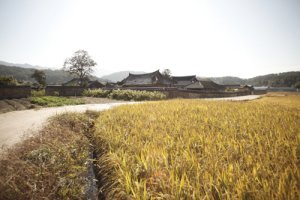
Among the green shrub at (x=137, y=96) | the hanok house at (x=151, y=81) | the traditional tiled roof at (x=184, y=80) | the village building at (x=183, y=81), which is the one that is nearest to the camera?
the green shrub at (x=137, y=96)

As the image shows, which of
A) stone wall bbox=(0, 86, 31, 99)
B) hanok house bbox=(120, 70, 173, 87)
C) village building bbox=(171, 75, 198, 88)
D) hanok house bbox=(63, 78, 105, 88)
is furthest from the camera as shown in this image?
village building bbox=(171, 75, 198, 88)

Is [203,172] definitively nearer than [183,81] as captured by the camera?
Answer: Yes

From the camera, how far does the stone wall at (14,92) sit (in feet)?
47.5

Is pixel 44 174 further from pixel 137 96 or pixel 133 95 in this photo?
pixel 133 95

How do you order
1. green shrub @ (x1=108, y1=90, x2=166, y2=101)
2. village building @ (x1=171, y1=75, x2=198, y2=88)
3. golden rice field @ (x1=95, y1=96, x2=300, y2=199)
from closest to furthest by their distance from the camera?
golden rice field @ (x1=95, y1=96, x2=300, y2=199) < green shrub @ (x1=108, y1=90, x2=166, y2=101) < village building @ (x1=171, y1=75, x2=198, y2=88)

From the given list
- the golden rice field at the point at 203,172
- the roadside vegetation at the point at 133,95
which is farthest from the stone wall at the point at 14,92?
the golden rice field at the point at 203,172

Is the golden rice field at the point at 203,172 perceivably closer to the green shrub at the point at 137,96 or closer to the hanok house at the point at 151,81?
the green shrub at the point at 137,96

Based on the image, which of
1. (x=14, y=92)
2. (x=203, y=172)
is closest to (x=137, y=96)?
(x=14, y=92)

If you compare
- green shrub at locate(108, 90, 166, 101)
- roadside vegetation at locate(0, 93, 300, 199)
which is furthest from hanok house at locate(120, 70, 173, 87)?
roadside vegetation at locate(0, 93, 300, 199)

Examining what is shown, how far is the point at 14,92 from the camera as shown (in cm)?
1539

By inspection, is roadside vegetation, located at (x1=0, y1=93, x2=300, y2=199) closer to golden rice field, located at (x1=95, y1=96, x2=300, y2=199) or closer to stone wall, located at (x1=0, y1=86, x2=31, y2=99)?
golden rice field, located at (x1=95, y1=96, x2=300, y2=199)

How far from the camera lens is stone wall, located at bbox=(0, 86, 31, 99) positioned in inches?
570

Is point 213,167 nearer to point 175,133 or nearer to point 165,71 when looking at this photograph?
point 175,133

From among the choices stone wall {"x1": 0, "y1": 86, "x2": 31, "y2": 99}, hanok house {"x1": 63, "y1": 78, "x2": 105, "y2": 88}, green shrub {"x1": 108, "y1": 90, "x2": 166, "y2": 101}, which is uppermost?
hanok house {"x1": 63, "y1": 78, "x2": 105, "y2": 88}
